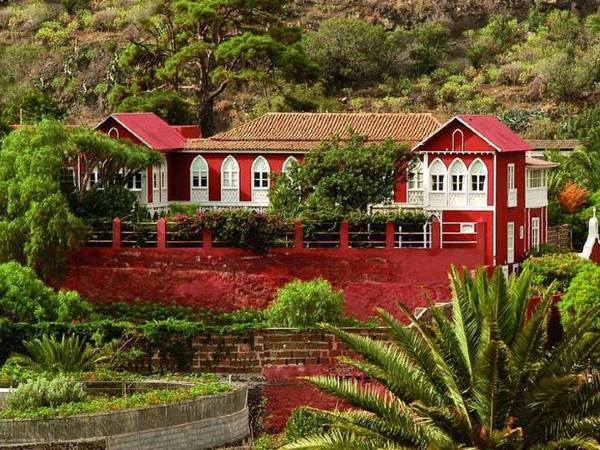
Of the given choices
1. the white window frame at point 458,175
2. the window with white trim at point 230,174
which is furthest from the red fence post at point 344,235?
the window with white trim at point 230,174

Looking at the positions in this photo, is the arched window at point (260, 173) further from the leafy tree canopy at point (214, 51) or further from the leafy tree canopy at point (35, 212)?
the leafy tree canopy at point (214, 51)

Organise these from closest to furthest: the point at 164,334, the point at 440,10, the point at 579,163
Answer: the point at 164,334 → the point at 579,163 → the point at 440,10

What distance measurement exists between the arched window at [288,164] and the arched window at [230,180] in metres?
1.50

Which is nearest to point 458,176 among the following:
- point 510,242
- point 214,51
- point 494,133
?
point 494,133

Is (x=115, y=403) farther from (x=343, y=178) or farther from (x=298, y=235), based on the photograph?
(x=343, y=178)

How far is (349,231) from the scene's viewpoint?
60.1 m

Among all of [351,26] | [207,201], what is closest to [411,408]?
[207,201]

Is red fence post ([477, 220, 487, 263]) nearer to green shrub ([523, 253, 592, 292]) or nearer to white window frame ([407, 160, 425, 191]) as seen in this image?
Result: green shrub ([523, 253, 592, 292])

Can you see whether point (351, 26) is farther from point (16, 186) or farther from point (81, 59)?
point (16, 186)

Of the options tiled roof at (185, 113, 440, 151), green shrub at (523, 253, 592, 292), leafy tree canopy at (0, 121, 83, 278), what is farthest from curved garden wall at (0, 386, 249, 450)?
tiled roof at (185, 113, 440, 151)

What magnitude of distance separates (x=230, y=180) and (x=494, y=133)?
728 centimetres

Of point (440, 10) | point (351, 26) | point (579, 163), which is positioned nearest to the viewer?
point (579, 163)

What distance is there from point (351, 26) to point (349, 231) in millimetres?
44699

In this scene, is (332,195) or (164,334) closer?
(164,334)
